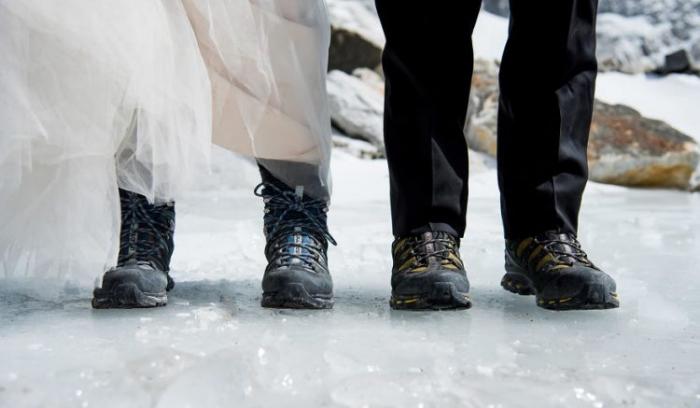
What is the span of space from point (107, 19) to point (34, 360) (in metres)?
0.50

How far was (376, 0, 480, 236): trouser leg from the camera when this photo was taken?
1.34 metres

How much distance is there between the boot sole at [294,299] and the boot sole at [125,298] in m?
0.18

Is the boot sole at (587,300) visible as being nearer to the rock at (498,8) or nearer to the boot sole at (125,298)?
the boot sole at (125,298)

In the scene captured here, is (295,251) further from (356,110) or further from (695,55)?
(695,55)

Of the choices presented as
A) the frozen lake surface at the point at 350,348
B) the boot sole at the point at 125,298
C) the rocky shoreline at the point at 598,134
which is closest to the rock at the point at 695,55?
the rocky shoreline at the point at 598,134

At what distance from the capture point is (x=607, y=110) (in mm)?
6148

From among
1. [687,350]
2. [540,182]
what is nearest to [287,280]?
[540,182]

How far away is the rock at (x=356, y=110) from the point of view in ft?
20.5

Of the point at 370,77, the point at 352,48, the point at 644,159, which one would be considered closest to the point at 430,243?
the point at 644,159

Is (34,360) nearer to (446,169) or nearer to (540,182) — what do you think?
(446,169)

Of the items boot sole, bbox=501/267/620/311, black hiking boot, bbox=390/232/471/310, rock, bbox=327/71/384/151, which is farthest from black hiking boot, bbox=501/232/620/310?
rock, bbox=327/71/384/151

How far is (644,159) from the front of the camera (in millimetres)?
5586

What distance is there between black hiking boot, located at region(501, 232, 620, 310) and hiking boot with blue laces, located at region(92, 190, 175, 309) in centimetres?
60

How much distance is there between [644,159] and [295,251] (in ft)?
15.3
